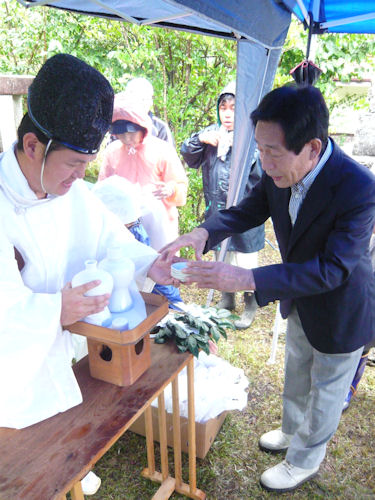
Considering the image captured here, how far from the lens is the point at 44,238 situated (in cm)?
147

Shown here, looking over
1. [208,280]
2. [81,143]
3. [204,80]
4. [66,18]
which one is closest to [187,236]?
[208,280]

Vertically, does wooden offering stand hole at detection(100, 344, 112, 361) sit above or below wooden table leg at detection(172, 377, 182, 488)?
above

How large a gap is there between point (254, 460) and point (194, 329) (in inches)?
48.2

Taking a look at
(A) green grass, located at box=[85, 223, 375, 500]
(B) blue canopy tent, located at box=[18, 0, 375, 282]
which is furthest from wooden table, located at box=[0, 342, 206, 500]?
(B) blue canopy tent, located at box=[18, 0, 375, 282]

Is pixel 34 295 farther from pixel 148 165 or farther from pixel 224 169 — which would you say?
pixel 224 169

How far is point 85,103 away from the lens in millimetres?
1201

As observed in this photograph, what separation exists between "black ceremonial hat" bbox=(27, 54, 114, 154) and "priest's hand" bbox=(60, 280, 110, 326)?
487mm

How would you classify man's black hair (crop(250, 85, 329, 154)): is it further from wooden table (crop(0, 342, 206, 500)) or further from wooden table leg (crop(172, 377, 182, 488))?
wooden table leg (crop(172, 377, 182, 488))

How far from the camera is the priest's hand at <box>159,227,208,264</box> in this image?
184cm

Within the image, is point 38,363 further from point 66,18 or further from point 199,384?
point 66,18

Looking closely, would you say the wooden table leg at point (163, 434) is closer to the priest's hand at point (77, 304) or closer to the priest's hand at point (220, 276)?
the priest's hand at point (220, 276)

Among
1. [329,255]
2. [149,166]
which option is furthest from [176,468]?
[149,166]

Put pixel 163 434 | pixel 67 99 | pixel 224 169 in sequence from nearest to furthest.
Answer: pixel 67 99
pixel 163 434
pixel 224 169

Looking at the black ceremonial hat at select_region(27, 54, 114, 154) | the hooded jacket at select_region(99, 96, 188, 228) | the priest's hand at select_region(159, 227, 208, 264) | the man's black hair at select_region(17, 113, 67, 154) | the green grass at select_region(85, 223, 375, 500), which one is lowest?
the green grass at select_region(85, 223, 375, 500)
